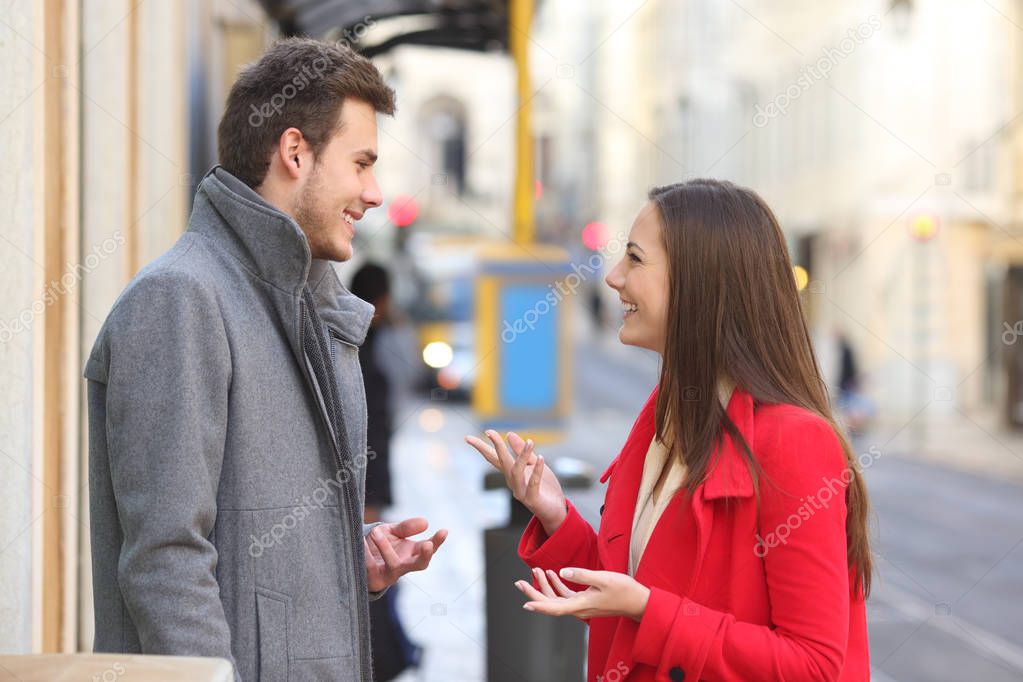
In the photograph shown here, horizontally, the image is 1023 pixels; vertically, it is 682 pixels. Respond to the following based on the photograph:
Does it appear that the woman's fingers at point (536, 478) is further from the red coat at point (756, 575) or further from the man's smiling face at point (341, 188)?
the man's smiling face at point (341, 188)

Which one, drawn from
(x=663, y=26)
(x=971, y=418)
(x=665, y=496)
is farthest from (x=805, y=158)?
(x=665, y=496)

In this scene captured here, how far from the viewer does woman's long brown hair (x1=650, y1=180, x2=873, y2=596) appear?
214cm

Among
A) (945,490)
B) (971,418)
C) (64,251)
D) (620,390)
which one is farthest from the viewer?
(620,390)

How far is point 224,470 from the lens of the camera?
1964 millimetres

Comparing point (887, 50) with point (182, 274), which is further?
point (887, 50)

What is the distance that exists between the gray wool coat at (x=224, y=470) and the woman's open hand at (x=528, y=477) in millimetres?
297

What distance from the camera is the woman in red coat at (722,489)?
2008 mm

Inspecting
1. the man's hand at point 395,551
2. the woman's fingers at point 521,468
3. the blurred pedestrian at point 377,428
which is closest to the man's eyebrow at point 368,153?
the woman's fingers at point 521,468

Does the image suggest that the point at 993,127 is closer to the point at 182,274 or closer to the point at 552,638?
the point at 552,638

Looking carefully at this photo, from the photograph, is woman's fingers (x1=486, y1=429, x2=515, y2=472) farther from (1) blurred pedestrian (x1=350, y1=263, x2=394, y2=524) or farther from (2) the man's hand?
(1) blurred pedestrian (x1=350, y1=263, x2=394, y2=524)

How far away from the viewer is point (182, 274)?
1911 mm

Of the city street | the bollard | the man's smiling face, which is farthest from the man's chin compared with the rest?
the bollard

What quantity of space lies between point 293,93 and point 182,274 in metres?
0.40

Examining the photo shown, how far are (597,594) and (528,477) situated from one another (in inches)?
18.4
